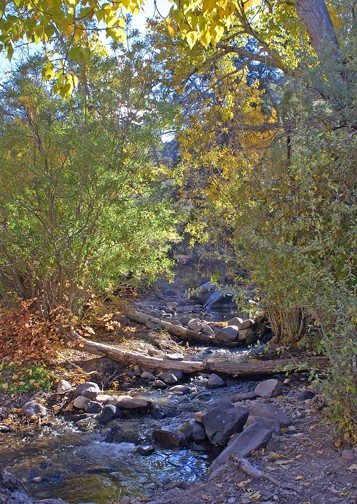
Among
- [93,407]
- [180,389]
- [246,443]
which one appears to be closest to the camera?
[246,443]

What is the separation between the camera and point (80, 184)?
8.72 meters

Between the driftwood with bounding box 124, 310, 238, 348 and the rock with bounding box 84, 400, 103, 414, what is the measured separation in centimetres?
433

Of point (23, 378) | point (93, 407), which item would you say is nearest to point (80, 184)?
point (23, 378)

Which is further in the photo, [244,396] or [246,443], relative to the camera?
[244,396]

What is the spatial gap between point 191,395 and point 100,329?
3348 millimetres

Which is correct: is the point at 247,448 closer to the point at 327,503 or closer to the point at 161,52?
the point at 327,503

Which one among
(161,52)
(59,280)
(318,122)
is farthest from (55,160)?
(318,122)

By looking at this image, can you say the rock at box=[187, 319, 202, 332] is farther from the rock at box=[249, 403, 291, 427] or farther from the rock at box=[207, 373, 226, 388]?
the rock at box=[249, 403, 291, 427]

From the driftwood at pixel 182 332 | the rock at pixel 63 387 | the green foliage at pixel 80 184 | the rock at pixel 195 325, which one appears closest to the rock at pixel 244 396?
the rock at pixel 63 387

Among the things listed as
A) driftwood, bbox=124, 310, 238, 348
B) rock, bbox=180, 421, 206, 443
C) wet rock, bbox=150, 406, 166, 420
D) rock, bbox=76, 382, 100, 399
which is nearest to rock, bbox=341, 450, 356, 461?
rock, bbox=180, 421, 206, 443

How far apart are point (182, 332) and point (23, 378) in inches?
175

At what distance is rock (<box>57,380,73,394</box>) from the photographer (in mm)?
7816

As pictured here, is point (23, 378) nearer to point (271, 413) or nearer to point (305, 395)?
point (271, 413)

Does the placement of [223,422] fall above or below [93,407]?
below
